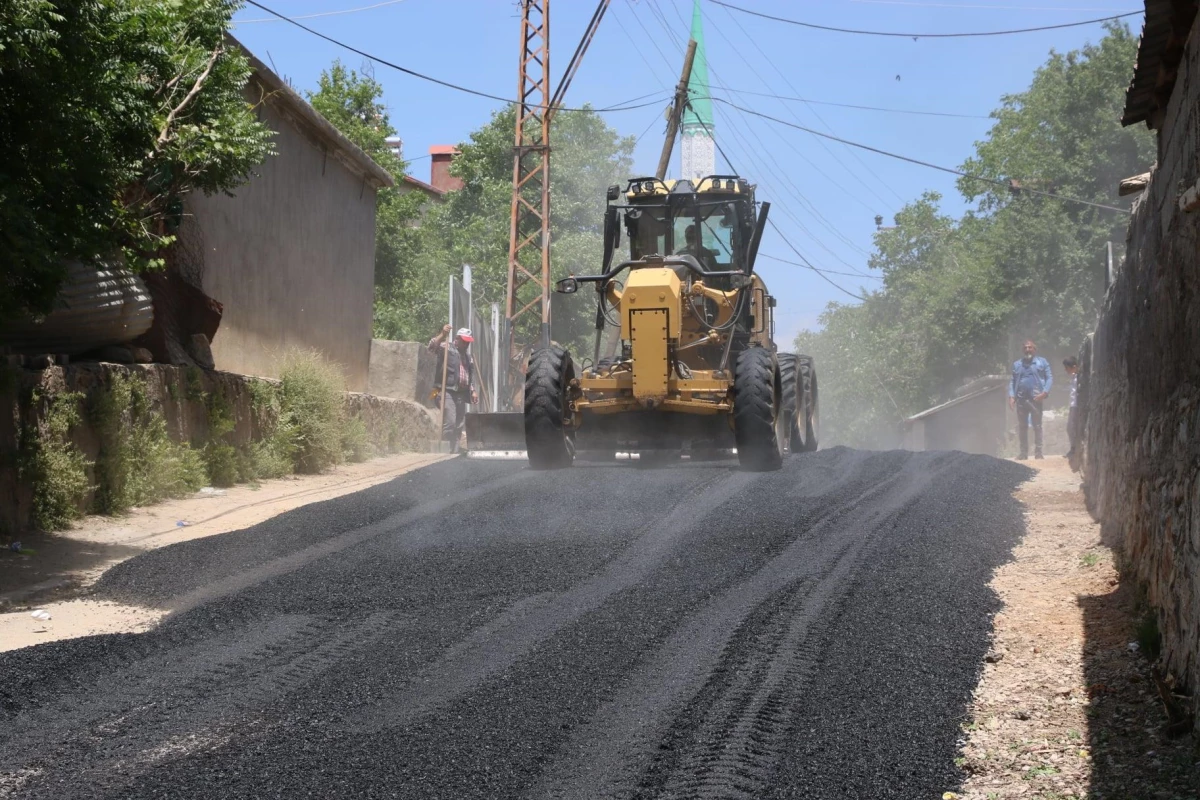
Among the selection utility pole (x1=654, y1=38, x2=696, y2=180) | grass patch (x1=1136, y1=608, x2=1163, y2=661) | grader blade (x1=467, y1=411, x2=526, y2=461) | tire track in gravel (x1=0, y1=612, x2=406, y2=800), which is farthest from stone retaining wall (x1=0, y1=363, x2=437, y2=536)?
utility pole (x1=654, y1=38, x2=696, y2=180)

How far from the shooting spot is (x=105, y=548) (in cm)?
791

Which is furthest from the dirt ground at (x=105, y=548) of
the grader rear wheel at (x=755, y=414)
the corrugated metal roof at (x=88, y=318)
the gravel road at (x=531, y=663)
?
the grader rear wheel at (x=755, y=414)

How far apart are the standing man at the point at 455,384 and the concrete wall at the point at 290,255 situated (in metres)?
1.48

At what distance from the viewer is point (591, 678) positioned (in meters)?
4.74

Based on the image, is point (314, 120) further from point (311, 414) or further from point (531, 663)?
point (531, 663)

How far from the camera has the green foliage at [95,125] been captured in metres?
6.27

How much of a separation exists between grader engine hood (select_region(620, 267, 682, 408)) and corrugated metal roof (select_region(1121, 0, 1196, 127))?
459 centimetres

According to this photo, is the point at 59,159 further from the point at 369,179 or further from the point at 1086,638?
the point at 369,179

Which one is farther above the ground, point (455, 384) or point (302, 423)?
point (455, 384)

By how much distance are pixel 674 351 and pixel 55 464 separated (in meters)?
5.33

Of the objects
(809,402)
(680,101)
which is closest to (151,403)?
(809,402)

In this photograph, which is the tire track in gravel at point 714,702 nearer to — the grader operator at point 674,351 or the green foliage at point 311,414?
the grader operator at point 674,351

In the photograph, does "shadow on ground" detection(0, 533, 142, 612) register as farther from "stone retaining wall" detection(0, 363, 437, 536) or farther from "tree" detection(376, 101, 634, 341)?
"tree" detection(376, 101, 634, 341)

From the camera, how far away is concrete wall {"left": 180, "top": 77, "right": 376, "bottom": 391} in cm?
1252
